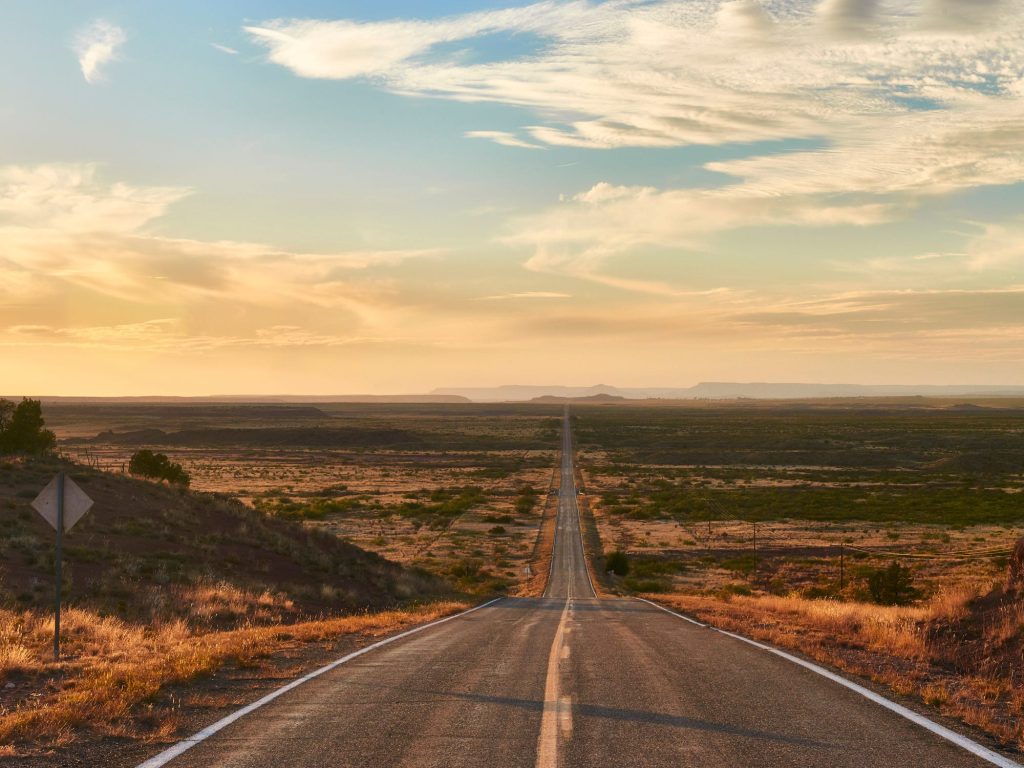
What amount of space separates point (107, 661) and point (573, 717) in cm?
812

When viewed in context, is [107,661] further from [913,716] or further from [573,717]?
[913,716]

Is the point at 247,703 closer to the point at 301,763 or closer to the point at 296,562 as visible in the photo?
the point at 301,763

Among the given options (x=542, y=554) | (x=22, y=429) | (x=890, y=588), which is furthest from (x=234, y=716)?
(x=542, y=554)

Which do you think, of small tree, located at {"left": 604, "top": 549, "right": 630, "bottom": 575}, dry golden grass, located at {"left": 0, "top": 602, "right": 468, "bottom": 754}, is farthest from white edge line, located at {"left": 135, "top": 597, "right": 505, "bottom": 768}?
small tree, located at {"left": 604, "top": 549, "right": 630, "bottom": 575}

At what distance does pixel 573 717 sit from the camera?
27.9ft

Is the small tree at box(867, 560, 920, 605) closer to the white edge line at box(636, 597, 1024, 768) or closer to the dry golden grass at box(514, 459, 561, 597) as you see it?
the dry golden grass at box(514, 459, 561, 597)

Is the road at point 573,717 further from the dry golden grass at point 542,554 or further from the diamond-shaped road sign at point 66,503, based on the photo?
the dry golden grass at point 542,554

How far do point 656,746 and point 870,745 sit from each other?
78.2 inches

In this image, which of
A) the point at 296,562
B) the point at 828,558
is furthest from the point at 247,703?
the point at 828,558

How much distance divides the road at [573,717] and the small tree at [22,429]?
116ft

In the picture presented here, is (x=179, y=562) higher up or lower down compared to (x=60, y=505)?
lower down

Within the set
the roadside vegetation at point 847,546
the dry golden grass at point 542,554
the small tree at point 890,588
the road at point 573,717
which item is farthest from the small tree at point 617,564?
the road at point 573,717

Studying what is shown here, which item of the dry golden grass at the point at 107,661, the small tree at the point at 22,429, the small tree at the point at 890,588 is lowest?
the small tree at the point at 890,588

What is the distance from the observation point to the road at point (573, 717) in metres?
7.13
